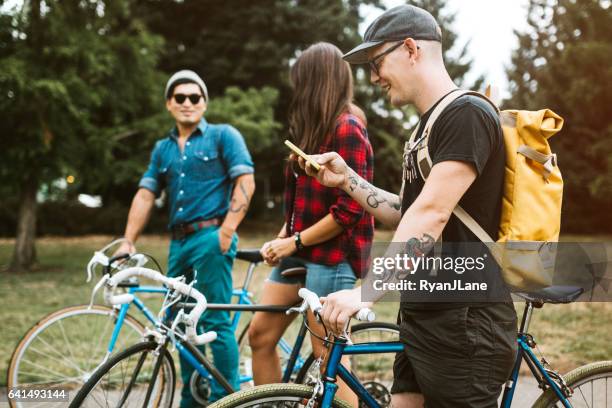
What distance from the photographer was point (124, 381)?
2947mm

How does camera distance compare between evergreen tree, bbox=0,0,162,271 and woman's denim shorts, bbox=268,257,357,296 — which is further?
evergreen tree, bbox=0,0,162,271

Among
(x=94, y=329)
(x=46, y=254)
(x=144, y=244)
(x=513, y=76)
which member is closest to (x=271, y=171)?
(x=144, y=244)

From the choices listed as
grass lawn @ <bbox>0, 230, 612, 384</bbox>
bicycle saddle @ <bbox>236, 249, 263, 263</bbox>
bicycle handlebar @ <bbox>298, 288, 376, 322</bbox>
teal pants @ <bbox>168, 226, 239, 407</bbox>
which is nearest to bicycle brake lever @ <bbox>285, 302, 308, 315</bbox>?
bicycle handlebar @ <bbox>298, 288, 376, 322</bbox>

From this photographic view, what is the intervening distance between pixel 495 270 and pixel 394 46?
2.63 ft

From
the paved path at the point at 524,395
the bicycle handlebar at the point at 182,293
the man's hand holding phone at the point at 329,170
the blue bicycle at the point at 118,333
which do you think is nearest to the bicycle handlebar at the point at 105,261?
the blue bicycle at the point at 118,333

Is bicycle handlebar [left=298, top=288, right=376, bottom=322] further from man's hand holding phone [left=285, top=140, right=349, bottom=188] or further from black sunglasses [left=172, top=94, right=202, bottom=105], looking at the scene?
black sunglasses [left=172, top=94, right=202, bottom=105]

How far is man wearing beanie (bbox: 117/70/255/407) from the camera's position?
396 cm

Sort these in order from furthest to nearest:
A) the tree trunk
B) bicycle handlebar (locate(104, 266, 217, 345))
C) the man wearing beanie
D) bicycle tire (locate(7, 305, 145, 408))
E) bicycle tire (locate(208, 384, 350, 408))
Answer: the tree trunk < the man wearing beanie < bicycle tire (locate(7, 305, 145, 408)) < bicycle handlebar (locate(104, 266, 217, 345)) < bicycle tire (locate(208, 384, 350, 408))

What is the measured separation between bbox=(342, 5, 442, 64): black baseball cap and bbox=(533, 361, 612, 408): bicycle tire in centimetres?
147

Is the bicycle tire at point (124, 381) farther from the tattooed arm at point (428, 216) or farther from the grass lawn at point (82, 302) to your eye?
the grass lawn at point (82, 302)

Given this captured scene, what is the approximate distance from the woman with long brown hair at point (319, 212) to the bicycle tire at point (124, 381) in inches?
19.5

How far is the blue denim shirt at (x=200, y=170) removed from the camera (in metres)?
4.09

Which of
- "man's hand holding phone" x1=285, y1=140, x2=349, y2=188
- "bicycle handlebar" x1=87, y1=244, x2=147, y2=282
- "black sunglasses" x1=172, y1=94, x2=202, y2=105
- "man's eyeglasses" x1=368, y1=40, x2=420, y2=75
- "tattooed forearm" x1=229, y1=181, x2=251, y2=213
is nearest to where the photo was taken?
"man's eyeglasses" x1=368, y1=40, x2=420, y2=75

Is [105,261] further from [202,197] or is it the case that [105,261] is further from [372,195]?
[372,195]
